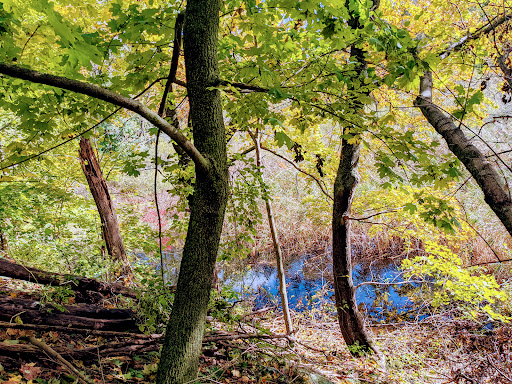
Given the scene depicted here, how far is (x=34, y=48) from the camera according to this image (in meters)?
3.11

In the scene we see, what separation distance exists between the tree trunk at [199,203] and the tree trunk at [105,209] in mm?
4091

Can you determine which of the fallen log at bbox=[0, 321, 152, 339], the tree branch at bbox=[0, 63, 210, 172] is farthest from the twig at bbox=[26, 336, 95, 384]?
the tree branch at bbox=[0, 63, 210, 172]

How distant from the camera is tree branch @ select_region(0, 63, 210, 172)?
1.22 metres

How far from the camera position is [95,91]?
4.46ft

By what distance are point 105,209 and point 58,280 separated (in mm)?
2575

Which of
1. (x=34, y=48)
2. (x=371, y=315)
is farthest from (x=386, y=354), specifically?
(x=34, y=48)

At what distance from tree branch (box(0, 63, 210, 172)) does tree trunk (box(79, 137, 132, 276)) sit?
14.8 ft

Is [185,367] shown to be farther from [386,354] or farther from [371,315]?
[371,315]

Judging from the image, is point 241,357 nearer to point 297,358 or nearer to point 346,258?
point 297,358

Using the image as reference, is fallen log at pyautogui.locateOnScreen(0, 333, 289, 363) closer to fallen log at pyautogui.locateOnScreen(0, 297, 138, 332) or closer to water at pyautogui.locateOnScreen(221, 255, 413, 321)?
fallen log at pyautogui.locateOnScreen(0, 297, 138, 332)

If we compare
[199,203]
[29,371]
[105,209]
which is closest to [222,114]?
[199,203]

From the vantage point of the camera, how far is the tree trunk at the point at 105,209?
543 cm

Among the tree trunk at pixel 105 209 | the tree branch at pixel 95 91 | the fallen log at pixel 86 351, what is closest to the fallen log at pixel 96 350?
the fallen log at pixel 86 351

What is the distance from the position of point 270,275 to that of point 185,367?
7909mm
